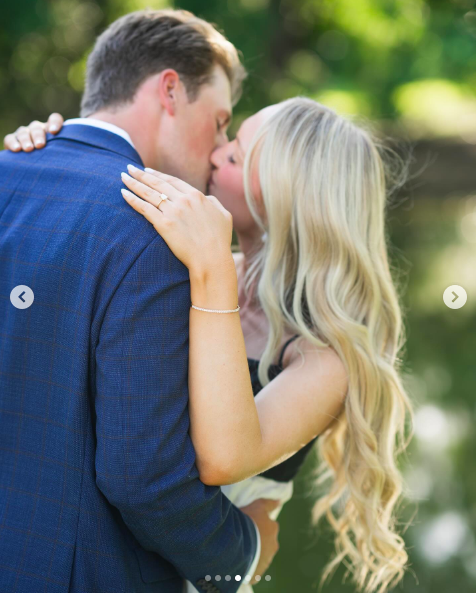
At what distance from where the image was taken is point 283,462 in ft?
6.31

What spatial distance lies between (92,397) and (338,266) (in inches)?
32.8

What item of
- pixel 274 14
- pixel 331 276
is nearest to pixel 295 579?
pixel 331 276

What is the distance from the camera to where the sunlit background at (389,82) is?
5898 millimetres

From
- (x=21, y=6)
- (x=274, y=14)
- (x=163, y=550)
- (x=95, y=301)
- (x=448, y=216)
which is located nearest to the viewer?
(x=95, y=301)

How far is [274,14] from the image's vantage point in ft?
23.5

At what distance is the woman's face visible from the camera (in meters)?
1.95

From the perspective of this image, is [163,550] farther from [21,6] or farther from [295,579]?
[21,6]

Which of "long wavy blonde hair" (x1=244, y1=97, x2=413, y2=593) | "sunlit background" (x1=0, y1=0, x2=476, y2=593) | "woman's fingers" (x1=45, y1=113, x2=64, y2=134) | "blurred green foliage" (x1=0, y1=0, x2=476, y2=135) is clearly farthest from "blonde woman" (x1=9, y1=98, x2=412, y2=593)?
"blurred green foliage" (x1=0, y1=0, x2=476, y2=135)

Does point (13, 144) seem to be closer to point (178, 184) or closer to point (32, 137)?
point (32, 137)

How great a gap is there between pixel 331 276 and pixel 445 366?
4765 millimetres

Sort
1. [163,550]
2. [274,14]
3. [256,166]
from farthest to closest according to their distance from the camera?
[274,14], [256,166], [163,550]

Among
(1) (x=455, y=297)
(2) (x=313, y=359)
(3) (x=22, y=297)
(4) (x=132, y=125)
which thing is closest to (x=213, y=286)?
(3) (x=22, y=297)

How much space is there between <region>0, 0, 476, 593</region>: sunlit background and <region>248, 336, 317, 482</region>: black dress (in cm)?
331

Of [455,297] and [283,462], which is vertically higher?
[455,297]
